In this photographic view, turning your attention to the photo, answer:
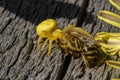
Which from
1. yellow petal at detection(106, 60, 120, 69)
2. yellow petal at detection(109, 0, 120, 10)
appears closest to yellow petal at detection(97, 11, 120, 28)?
yellow petal at detection(109, 0, 120, 10)

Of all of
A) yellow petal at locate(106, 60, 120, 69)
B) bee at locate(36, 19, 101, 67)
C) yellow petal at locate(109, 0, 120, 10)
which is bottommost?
yellow petal at locate(106, 60, 120, 69)

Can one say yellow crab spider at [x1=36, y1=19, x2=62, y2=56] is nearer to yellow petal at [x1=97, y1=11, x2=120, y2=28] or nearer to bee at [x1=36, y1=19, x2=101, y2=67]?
bee at [x1=36, y1=19, x2=101, y2=67]

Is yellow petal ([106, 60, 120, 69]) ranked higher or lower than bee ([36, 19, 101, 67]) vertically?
lower

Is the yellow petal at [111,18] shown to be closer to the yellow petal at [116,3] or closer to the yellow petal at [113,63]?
the yellow petal at [116,3]

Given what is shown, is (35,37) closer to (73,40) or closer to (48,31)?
(48,31)

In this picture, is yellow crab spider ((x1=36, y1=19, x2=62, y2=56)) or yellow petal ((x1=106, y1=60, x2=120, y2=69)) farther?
yellow crab spider ((x1=36, y1=19, x2=62, y2=56))

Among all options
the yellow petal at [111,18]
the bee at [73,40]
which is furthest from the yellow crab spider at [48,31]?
the yellow petal at [111,18]

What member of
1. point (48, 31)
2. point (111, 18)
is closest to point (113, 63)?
point (111, 18)
